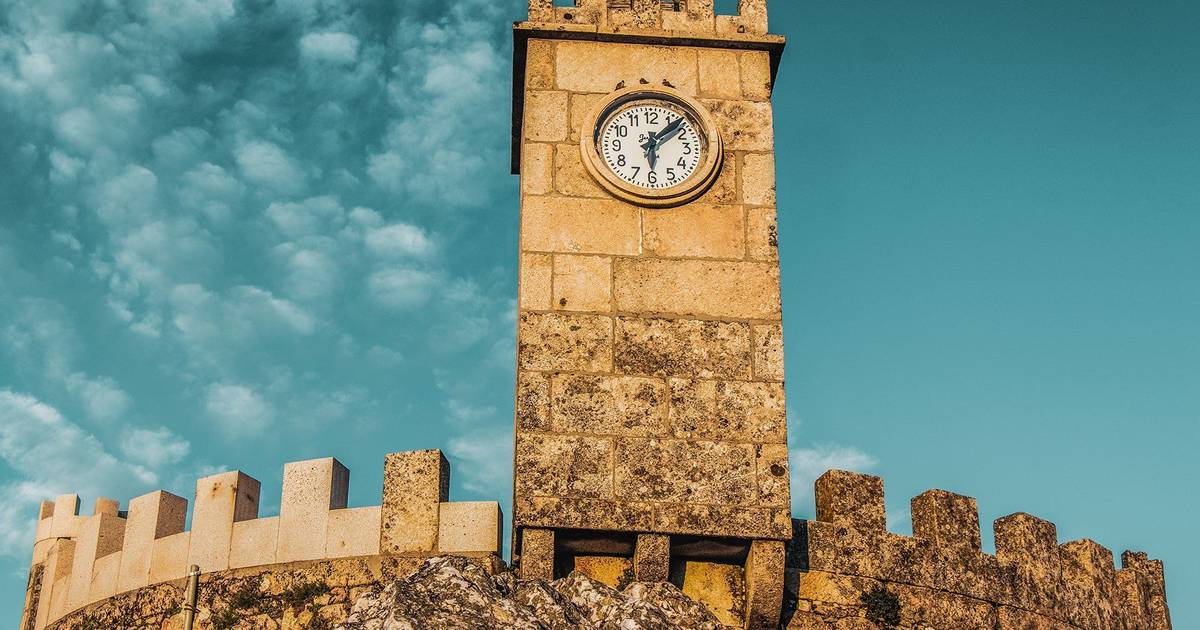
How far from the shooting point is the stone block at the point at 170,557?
1339 cm

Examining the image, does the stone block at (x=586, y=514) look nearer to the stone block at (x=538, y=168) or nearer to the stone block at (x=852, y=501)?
the stone block at (x=852, y=501)

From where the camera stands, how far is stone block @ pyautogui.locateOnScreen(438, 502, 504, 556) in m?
12.6

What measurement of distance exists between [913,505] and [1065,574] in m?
1.89

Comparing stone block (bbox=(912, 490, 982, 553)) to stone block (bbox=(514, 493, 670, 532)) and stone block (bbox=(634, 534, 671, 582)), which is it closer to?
stone block (bbox=(634, 534, 671, 582))

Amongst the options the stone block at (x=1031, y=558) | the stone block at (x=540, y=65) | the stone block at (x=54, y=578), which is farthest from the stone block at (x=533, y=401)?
the stone block at (x=54, y=578)

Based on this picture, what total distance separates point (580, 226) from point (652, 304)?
3.02 feet

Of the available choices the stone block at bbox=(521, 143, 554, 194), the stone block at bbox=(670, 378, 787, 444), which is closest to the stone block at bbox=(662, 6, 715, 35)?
the stone block at bbox=(521, 143, 554, 194)

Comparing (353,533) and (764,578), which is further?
(353,533)

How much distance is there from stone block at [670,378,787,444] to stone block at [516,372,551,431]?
1029 mm

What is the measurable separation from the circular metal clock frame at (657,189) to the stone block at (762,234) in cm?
48

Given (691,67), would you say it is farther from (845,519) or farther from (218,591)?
(218,591)

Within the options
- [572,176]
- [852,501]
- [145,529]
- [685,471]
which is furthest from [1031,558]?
[145,529]

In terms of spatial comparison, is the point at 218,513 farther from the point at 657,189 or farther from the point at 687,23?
the point at 687,23

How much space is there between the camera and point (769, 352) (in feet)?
40.8
